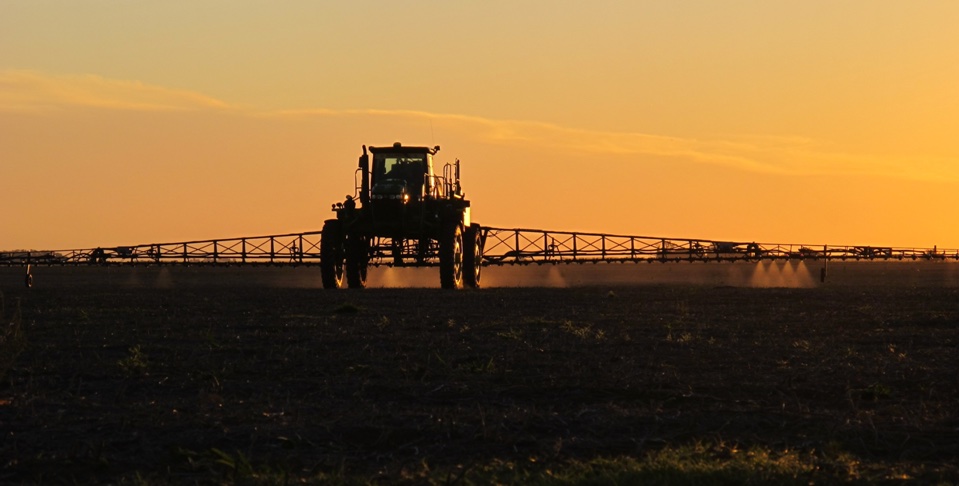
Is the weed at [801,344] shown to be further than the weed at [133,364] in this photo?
Yes

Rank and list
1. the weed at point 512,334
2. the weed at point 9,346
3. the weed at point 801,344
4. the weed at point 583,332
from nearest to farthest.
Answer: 1. the weed at point 9,346
2. the weed at point 801,344
3. the weed at point 512,334
4. the weed at point 583,332

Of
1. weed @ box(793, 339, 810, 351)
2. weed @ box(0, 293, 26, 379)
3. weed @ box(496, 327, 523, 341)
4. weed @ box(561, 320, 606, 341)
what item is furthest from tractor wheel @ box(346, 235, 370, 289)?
weed @ box(0, 293, 26, 379)

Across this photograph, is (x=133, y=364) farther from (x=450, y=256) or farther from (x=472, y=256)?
(x=472, y=256)

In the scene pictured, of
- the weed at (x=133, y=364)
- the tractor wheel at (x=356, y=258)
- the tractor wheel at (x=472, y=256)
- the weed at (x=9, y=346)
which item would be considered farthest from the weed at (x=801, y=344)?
the tractor wheel at (x=356, y=258)

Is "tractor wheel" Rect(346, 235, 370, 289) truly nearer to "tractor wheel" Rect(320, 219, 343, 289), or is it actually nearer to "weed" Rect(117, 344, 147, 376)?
"tractor wheel" Rect(320, 219, 343, 289)

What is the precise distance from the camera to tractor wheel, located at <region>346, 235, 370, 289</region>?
45.0 meters

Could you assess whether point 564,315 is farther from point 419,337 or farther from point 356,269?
point 356,269

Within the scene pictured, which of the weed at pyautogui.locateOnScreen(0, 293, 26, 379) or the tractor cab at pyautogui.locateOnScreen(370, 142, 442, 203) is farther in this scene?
the tractor cab at pyautogui.locateOnScreen(370, 142, 442, 203)

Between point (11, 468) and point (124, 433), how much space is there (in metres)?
1.52

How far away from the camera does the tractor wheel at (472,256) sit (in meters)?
45.3

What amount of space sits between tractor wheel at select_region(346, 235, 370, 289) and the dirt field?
17.4 metres

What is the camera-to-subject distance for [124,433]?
12672 millimetres

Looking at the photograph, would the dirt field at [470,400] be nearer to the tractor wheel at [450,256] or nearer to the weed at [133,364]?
the weed at [133,364]

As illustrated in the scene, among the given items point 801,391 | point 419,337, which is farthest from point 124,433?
point 419,337
